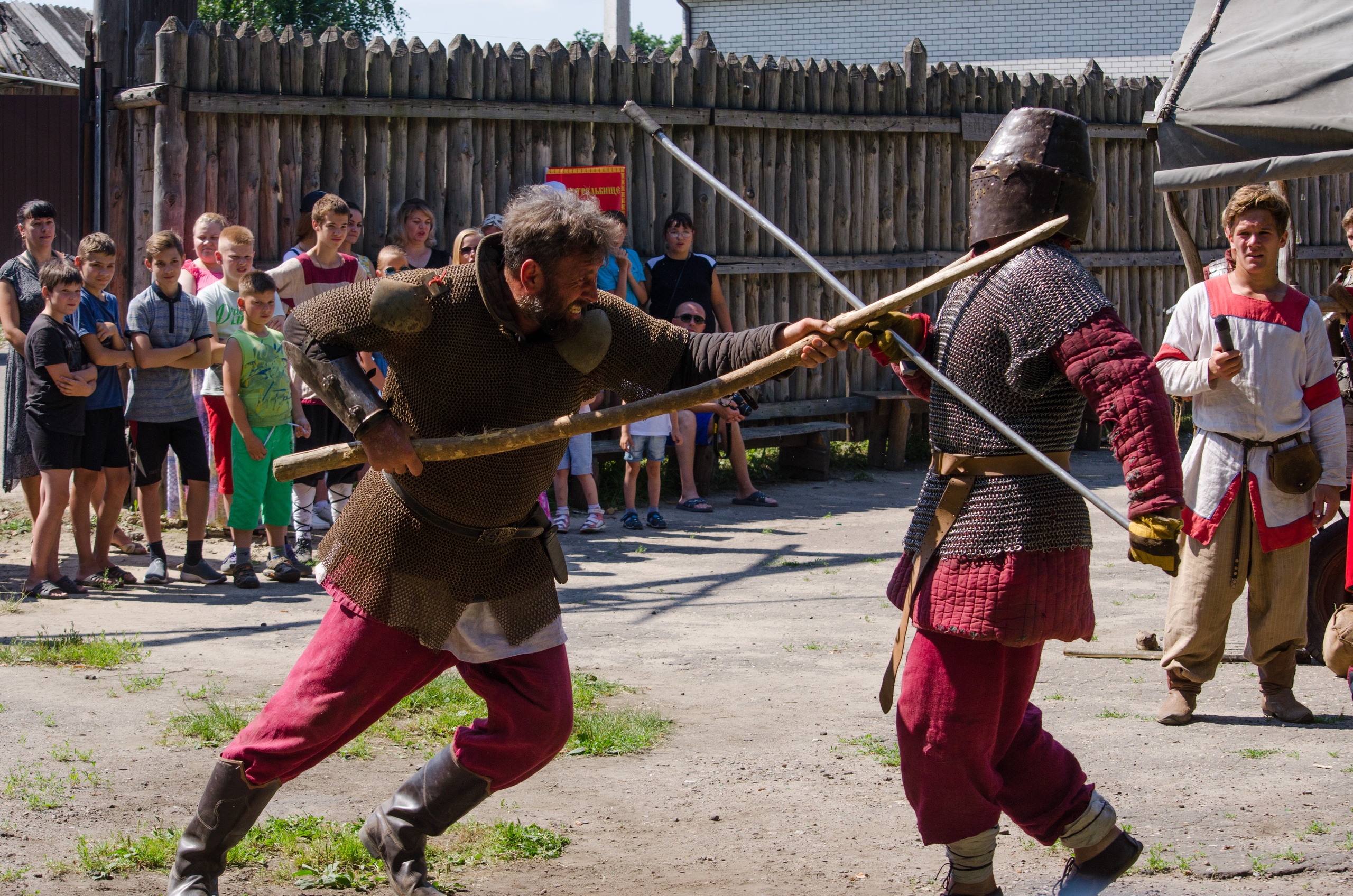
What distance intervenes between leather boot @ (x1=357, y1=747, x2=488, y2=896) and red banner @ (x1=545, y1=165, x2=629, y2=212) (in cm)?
643

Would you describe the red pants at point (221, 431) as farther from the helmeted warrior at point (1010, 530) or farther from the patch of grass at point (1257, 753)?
the patch of grass at point (1257, 753)

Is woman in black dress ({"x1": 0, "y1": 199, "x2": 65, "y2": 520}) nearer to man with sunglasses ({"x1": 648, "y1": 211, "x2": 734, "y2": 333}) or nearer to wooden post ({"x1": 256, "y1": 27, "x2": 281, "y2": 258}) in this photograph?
wooden post ({"x1": 256, "y1": 27, "x2": 281, "y2": 258})

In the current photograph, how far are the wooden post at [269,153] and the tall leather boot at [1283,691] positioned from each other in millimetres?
6120

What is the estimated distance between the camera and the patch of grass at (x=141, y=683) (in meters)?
4.94

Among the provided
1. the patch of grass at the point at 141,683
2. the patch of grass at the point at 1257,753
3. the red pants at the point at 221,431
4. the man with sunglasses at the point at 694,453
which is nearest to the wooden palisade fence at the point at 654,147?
the man with sunglasses at the point at 694,453

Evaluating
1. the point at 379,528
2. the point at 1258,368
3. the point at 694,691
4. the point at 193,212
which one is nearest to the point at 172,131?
the point at 193,212

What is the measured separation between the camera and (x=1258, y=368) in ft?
15.4

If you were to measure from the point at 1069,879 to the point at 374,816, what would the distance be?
5.57ft

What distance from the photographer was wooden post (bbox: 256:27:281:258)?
27.6ft

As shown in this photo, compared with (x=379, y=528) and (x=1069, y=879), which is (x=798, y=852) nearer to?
(x=1069, y=879)

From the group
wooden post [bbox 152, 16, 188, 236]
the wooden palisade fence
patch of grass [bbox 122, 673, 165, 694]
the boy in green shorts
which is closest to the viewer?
patch of grass [bbox 122, 673, 165, 694]

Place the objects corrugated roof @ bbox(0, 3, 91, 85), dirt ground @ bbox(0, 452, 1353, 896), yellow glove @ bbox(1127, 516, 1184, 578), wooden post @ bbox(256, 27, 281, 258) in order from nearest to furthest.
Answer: yellow glove @ bbox(1127, 516, 1184, 578)
dirt ground @ bbox(0, 452, 1353, 896)
wooden post @ bbox(256, 27, 281, 258)
corrugated roof @ bbox(0, 3, 91, 85)

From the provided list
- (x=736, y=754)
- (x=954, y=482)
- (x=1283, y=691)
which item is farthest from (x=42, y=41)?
(x=954, y=482)

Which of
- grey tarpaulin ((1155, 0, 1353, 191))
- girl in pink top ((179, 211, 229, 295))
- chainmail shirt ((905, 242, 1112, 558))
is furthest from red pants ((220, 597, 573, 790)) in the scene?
girl in pink top ((179, 211, 229, 295))
